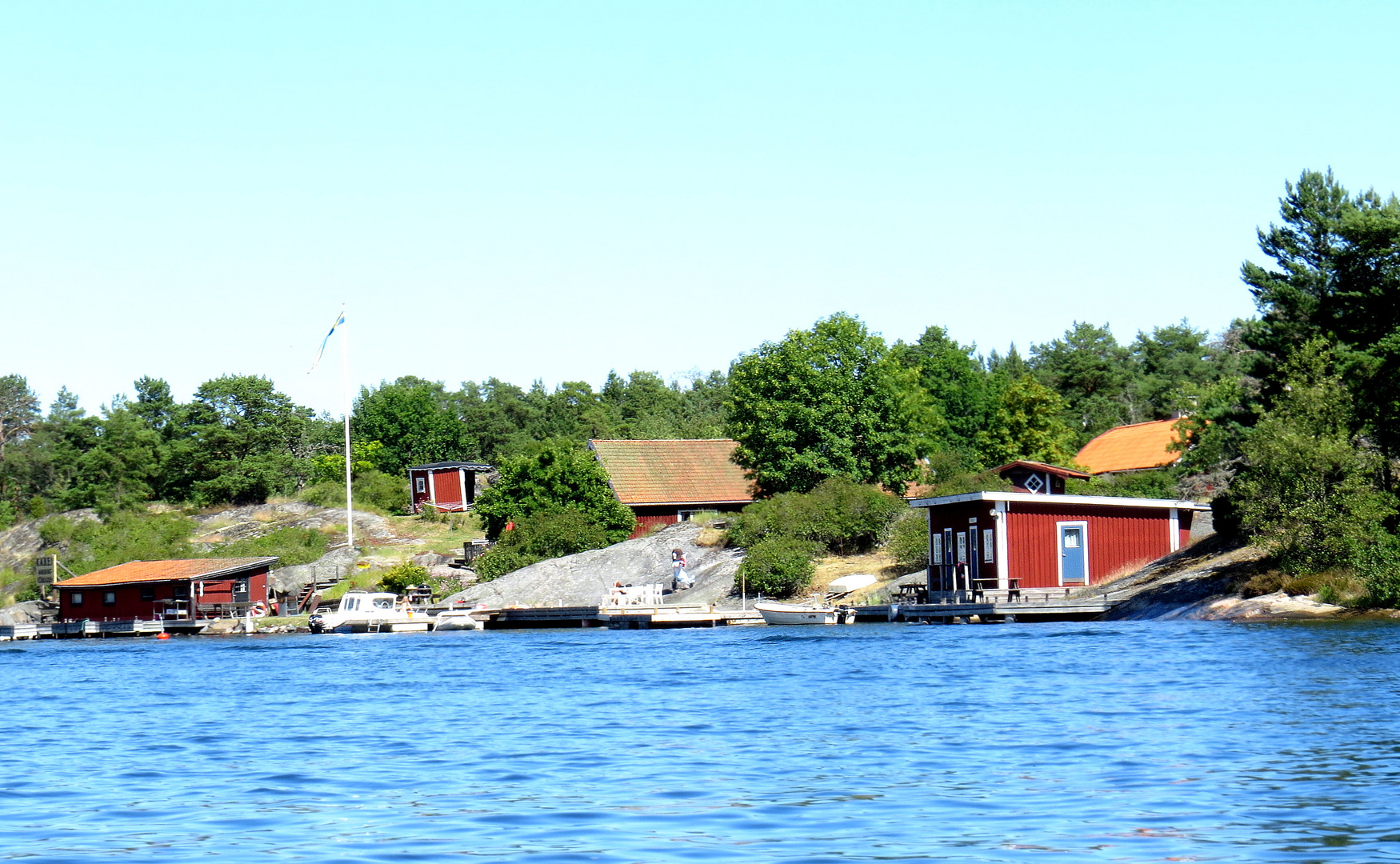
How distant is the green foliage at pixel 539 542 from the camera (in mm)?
67438

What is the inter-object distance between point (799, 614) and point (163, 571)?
3416cm

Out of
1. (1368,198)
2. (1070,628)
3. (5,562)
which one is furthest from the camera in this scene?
(5,562)

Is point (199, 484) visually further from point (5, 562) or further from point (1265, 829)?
point (1265, 829)

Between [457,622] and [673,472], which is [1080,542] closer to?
[457,622]

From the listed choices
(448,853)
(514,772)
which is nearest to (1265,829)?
(448,853)

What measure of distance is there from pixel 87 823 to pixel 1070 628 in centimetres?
3329

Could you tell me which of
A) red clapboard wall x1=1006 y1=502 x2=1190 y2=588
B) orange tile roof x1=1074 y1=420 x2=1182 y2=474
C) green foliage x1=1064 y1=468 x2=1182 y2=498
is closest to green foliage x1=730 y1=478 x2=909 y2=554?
green foliage x1=1064 y1=468 x2=1182 y2=498

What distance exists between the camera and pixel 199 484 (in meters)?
94.7

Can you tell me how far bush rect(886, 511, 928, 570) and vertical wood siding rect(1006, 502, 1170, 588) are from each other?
6.63 meters

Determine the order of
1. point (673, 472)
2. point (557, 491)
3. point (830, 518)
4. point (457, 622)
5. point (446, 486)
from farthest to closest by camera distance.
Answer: point (446, 486), point (673, 472), point (557, 491), point (830, 518), point (457, 622)

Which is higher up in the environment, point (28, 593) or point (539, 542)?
point (539, 542)

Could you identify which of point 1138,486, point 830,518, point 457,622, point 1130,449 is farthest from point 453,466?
point 1138,486

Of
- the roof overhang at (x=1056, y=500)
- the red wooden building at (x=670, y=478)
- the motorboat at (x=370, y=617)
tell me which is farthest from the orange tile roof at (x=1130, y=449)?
the motorboat at (x=370, y=617)

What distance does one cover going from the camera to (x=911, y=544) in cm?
5931
